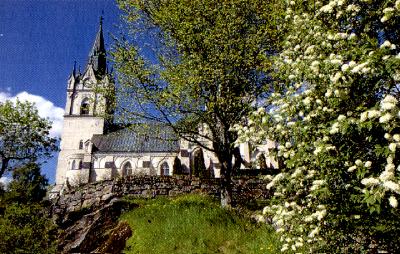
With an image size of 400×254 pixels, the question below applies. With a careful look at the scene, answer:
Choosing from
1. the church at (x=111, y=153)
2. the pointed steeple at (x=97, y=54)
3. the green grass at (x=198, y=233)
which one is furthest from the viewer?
the pointed steeple at (x=97, y=54)

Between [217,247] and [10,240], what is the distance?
→ 727cm

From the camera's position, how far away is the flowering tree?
19.1 feet

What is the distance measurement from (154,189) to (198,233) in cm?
1022

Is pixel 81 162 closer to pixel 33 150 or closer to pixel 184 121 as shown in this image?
pixel 33 150

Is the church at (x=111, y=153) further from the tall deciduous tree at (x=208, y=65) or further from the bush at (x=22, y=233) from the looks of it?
the bush at (x=22, y=233)

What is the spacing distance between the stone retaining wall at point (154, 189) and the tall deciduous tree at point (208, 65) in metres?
5.01

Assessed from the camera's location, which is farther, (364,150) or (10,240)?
(10,240)

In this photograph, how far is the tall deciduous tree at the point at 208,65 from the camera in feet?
56.2

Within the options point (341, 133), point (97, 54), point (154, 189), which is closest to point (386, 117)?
point (341, 133)

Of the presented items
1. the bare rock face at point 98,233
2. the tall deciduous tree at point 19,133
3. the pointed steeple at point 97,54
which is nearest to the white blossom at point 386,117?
the bare rock face at point 98,233

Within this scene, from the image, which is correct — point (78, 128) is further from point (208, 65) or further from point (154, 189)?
point (208, 65)

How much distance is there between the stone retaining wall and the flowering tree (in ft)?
49.6

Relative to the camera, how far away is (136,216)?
16.6 meters

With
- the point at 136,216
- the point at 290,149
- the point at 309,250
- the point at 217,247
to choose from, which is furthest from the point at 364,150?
the point at 136,216
